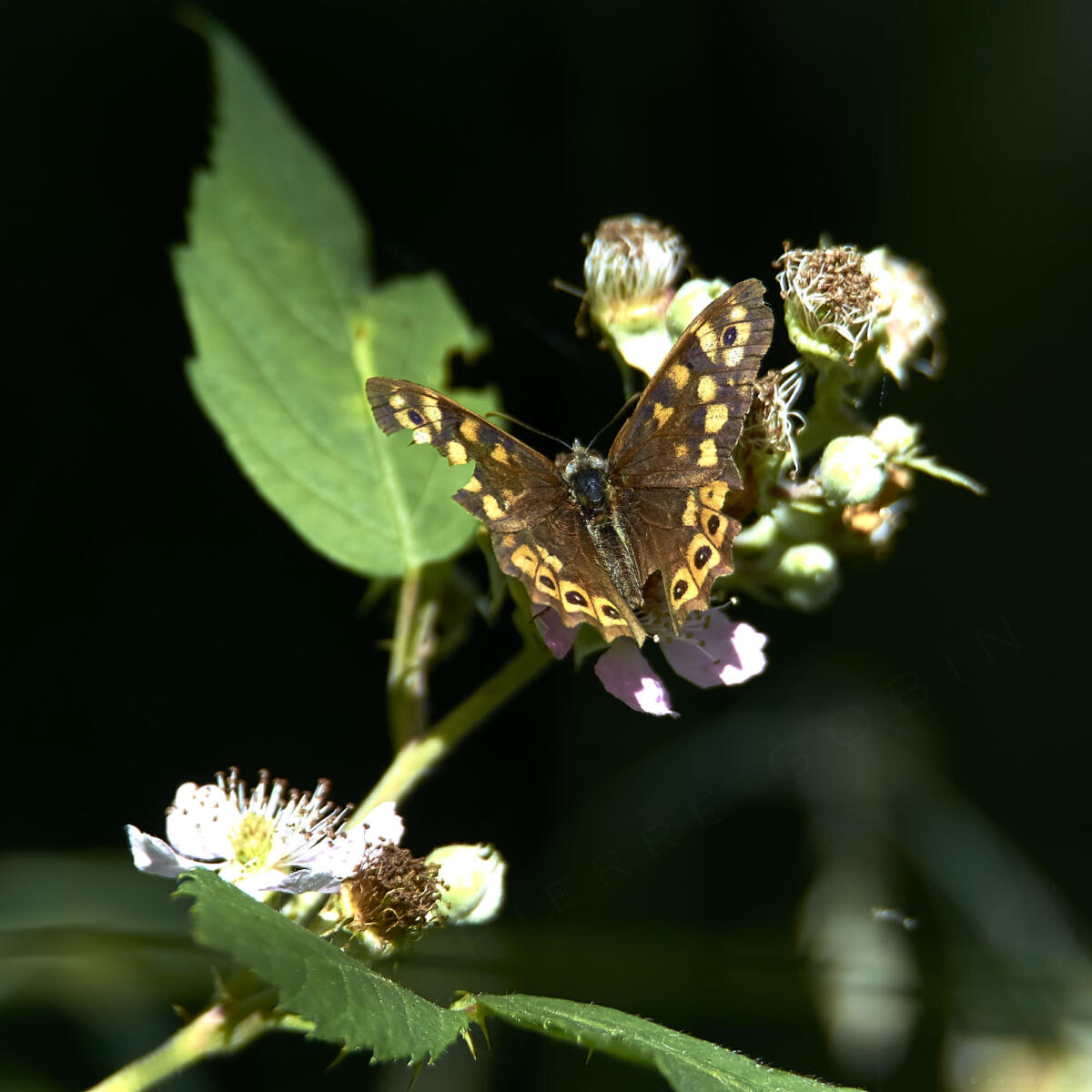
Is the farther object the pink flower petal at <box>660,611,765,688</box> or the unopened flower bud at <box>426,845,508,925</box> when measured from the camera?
the pink flower petal at <box>660,611,765,688</box>

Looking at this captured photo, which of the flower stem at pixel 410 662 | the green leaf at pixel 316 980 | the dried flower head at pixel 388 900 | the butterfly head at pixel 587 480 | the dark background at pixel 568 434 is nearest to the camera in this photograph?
the green leaf at pixel 316 980

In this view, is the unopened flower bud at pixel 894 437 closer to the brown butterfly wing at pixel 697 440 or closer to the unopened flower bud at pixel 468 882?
the brown butterfly wing at pixel 697 440

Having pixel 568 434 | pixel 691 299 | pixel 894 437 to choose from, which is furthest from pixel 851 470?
pixel 568 434

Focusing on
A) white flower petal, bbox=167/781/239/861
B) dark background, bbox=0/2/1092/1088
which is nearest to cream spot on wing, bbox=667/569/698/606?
white flower petal, bbox=167/781/239/861

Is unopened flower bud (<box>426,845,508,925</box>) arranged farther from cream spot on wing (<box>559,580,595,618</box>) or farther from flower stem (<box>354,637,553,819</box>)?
cream spot on wing (<box>559,580,595,618</box>)

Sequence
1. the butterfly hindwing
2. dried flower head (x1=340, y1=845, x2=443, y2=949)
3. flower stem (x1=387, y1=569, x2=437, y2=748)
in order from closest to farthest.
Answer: dried flower head (x1=340, y1=845, x2=443, y2=949) → the butterfly hindwing → flower stem (x1=387, y1=569, x2=437, y2=748)

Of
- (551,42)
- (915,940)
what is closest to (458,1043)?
(915,940)

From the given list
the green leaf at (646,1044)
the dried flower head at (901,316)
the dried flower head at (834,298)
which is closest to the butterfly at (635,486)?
the dried flower head at (834,298)

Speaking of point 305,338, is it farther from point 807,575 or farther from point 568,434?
point 807,575
